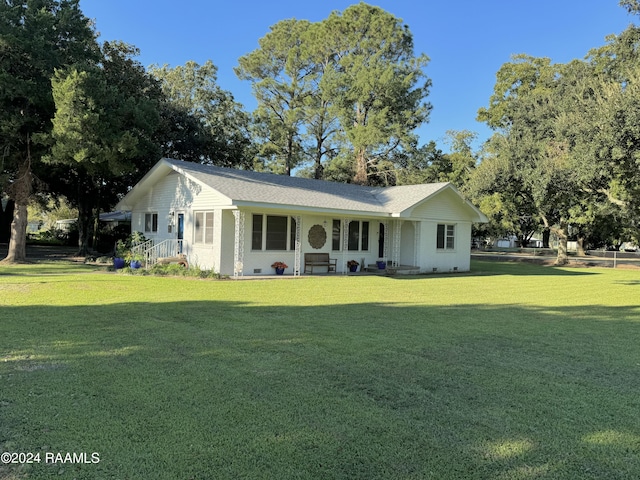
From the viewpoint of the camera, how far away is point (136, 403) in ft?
13.5

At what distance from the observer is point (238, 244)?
15.9m

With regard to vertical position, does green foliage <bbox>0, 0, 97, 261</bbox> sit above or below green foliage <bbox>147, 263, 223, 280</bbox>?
above

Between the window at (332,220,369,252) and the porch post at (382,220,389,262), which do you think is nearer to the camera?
the window at (332,220,369,252)

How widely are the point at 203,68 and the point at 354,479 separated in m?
40.1

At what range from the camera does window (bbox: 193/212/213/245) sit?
56.5 ft

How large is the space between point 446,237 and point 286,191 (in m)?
8.43

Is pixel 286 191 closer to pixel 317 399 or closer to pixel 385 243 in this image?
pixel 385 243

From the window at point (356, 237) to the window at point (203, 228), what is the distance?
5203mm

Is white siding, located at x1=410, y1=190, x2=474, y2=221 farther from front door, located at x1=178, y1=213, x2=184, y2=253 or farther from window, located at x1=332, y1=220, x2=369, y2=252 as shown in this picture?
front door, located at x1=178, y1=213, x2=184, y2=253

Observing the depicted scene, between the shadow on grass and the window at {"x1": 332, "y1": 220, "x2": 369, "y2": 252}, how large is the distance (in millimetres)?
11734

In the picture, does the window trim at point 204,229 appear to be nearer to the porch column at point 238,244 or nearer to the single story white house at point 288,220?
the single story white house at point 288,220

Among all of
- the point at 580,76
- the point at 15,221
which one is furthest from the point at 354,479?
the point at 580,76

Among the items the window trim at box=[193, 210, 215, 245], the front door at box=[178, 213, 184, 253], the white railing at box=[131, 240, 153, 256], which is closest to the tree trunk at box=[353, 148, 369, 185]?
the front door at box=[178, 213, 184, 253]

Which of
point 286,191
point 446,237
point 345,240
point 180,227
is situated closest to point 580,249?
point 446,237
